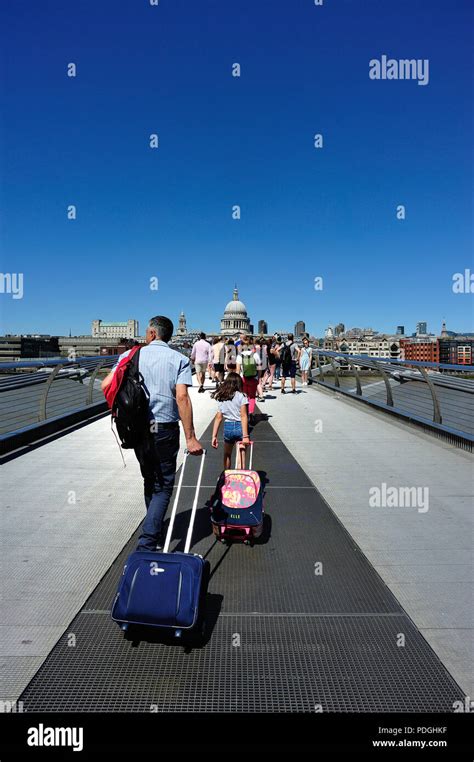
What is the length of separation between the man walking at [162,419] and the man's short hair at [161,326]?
23 centimetres

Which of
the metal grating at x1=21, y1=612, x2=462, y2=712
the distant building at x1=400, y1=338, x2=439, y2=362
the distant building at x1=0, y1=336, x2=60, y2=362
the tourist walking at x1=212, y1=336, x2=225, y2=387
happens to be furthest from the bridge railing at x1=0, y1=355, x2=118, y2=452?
the distant building at x1=0, y1=336, x2=60, y2=362

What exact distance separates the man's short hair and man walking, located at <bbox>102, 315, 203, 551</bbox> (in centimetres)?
23

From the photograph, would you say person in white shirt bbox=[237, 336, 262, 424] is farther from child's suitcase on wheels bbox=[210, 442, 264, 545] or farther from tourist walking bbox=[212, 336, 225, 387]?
child's suitcase on wheels bbox=[210, 442, 264, 545]

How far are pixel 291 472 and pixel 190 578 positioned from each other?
4.70 m

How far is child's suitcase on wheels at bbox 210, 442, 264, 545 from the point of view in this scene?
203 inches

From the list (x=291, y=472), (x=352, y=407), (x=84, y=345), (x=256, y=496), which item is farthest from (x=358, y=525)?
(x=84, y=345)

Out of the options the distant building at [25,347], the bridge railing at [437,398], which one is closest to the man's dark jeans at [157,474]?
the bridge railing at [437,398]

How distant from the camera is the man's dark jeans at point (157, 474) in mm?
4383

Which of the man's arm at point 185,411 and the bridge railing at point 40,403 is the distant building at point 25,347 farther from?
the man's arm at point 185,411

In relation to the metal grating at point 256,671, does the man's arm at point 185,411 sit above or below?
above

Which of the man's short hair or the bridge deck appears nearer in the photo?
the bridge deck

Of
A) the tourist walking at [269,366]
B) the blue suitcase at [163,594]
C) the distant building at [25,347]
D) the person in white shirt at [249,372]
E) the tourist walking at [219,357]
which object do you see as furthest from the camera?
the distant building at [25,347]
